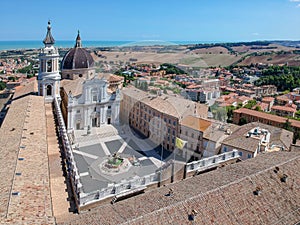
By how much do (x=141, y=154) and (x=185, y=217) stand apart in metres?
21.1

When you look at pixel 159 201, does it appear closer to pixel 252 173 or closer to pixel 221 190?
pixel 221 190

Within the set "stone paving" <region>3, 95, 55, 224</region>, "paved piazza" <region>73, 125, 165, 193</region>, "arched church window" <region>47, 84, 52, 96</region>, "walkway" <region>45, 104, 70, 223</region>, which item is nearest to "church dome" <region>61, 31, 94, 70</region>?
Result: "arched church window" <region>47, 84, 52, 96</region>

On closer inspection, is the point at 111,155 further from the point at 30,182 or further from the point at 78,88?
the point at 30,182

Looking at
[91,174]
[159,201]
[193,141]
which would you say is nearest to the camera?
[159,201]

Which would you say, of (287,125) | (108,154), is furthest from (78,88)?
(287,125)

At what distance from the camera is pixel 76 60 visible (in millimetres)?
41625

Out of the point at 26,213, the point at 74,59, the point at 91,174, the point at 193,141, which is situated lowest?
the point at 91,174

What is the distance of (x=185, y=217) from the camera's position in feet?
34.2

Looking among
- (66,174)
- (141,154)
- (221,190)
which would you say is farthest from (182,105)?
(221,190)

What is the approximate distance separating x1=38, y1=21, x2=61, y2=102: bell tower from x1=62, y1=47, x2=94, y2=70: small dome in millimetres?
6646

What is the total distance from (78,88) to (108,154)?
10.9 metres

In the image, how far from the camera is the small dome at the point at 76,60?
41406 millimetres

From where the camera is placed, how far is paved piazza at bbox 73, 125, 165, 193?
2562cm

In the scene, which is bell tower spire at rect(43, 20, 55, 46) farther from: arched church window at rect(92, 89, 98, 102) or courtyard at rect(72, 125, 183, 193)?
courtyard at rect(72, 125, 183, 193)
